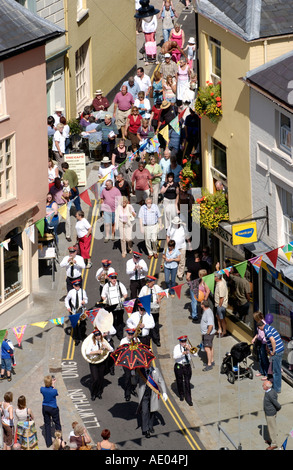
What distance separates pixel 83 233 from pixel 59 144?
217 inches

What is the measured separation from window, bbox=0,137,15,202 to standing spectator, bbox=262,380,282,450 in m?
10.2

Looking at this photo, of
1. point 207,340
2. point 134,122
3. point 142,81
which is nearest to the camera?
point 207,340

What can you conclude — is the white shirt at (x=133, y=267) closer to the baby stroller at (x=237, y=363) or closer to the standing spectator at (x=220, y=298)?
the standing spectator at (x=220, y=298)

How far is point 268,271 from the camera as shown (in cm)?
3366

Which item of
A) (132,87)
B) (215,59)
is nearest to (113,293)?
(215,59)

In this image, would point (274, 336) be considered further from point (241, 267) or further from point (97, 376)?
point (97, 376)

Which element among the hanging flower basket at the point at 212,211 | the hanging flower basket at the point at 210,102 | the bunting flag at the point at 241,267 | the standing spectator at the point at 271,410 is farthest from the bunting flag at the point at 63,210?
the standing spectator at the point at 271,410

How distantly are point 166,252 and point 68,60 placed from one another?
424 inches

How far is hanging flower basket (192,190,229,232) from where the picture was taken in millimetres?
35562

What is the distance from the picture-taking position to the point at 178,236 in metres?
37.2

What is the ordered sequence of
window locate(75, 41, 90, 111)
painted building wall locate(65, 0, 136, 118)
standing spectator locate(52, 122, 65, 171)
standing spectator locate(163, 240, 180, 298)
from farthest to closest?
window locate(75, 41, 90, 111)
painted building wall locate(65, 0, 136, 118)
standing spectator locate(52, 122, 65, 171)
standing spectator locate(163, 240, 180, 298)

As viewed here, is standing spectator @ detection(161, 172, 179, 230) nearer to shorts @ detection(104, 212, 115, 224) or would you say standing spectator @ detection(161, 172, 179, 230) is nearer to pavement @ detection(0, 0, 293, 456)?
shorts @ detection(104, 212, 115, 224)

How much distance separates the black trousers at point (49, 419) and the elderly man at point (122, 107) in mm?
15727

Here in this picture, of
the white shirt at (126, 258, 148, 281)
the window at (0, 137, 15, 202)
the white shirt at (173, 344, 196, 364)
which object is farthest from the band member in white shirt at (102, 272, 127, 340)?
the window at (0, 137, 15, 202)
